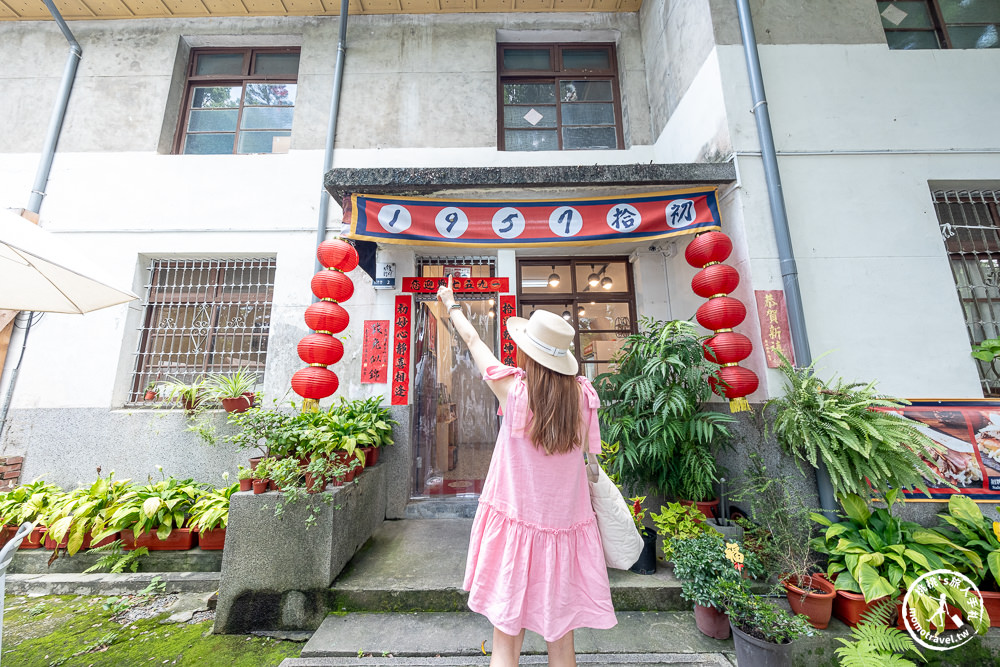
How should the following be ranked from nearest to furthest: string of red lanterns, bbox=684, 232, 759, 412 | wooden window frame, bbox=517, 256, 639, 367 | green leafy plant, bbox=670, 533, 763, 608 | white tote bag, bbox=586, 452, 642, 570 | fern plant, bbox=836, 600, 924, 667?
white tote bag, bbox=586, 452, 642, 570, fern plant, bbox=836, 600, 924, 667, green leafy plant, bbox=670, 533, 763, 608, string of red lanterns, bbox=684, 232, 759, 412, wooden window frame, bbox=517, 256, 639, 367

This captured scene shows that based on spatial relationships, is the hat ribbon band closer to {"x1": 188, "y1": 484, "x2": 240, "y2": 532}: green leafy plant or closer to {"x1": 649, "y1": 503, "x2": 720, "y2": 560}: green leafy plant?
{"x1": 649, "y1": 503, "x2": 720, "y2": 560}: green leafy plant

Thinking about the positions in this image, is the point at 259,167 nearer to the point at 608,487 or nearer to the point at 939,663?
the point at 608,487

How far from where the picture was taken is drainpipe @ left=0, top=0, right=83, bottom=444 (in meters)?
4.75

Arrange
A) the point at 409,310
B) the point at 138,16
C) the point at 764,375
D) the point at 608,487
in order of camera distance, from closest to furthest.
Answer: the point at 608,487, the point at 764,375, the point at 409,310, the point at 138,16

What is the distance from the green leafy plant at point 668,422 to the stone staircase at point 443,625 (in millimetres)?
802

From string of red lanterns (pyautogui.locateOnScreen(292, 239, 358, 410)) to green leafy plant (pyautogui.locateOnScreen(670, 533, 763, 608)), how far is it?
136 inches

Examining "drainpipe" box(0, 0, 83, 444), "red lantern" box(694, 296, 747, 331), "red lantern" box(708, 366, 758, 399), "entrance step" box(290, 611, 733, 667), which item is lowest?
"entrance step" box(290, 611, 733, 667)

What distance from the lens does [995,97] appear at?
13.7 feet

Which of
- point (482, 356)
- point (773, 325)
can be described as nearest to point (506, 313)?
point (773, 325)

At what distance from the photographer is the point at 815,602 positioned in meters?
2.67

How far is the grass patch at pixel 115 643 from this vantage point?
2.65 meters

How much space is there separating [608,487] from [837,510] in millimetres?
2714

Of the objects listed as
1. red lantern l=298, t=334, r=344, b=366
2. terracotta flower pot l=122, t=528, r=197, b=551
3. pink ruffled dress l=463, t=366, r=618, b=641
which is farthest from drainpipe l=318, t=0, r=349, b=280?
pink ruffled dress l=463, t=366, r=618, b=641

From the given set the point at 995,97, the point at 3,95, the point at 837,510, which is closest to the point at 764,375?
the point at 837,510
